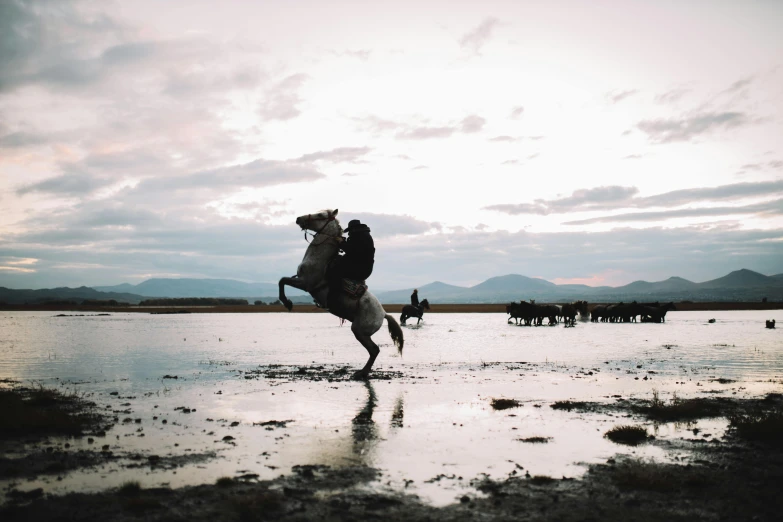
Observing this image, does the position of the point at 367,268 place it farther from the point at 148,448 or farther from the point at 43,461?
the point at 43,461

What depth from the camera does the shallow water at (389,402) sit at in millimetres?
5926

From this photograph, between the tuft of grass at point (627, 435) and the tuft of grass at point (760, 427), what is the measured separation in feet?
4.17

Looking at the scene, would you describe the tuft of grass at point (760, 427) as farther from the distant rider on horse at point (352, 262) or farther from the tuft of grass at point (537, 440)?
the distant rider on horse at point (352, 262)

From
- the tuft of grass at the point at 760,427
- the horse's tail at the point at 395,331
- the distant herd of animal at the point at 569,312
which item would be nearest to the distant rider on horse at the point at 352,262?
the horse's tail at the point at 395,331

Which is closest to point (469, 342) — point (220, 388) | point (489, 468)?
point (220, 388)

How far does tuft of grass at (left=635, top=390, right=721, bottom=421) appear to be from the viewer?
8.40m

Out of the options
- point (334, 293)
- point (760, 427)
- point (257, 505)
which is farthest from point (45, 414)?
point (760, 427)

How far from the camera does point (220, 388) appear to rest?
1108 cm

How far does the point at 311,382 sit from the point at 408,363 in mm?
4443

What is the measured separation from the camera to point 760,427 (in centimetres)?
722

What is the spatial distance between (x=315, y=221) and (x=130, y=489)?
812cm

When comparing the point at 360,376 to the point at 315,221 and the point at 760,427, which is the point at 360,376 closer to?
the point at 315,221

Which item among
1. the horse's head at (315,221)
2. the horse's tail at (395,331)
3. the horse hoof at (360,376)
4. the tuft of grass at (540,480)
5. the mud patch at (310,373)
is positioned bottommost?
the mud patch at (310,373)

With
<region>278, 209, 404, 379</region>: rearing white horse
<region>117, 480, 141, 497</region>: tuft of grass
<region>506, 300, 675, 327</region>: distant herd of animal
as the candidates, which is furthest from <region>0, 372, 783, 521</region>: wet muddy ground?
<region>506, 300, 675, 327</region>: distant herd of animal
